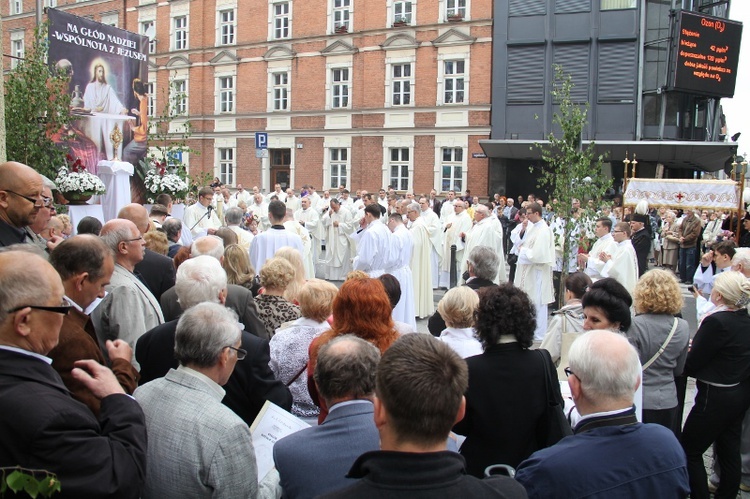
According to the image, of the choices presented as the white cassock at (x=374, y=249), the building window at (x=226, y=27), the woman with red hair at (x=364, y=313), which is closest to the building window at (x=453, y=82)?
the building window at (x=226, y=27)

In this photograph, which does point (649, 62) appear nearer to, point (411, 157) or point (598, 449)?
point (411, 157)

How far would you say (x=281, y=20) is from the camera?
30109 mm

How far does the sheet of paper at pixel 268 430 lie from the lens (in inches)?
110

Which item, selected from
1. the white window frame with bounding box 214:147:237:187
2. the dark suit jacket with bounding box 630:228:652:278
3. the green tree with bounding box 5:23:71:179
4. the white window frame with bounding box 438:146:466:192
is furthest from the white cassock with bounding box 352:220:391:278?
the white window frame with bounding box 214:147:237:187

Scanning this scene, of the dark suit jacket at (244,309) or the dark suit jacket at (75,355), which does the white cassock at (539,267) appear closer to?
the dark suit jacket at (244,309)

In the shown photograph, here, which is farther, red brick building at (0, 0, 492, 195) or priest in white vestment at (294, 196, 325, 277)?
red brick building at (0, 0, 492, 195)

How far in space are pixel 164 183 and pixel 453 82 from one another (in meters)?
18.1

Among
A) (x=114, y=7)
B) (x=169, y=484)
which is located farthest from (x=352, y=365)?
(x=114, y=7)

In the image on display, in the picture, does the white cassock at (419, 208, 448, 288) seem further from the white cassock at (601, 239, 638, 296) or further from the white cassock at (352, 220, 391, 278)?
the white cassock at (601, 239, 638, 296)

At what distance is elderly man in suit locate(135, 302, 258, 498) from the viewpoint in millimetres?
2396

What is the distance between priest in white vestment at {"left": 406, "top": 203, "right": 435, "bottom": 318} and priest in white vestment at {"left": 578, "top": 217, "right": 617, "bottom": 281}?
11.7 feet

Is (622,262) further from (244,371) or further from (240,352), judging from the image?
(240,352)

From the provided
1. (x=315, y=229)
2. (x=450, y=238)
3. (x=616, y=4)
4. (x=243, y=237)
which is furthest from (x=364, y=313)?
(x=616, y=4)

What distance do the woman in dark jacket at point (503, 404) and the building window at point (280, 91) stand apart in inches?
1118
